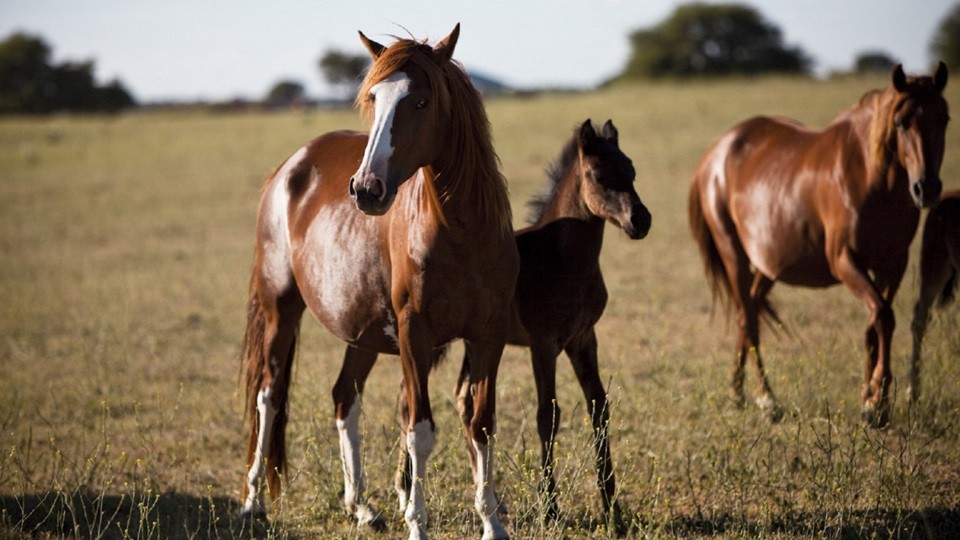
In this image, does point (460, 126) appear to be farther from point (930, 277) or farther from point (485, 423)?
point (930, 277)

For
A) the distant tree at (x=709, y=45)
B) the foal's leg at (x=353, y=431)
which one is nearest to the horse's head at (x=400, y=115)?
the foal's leg at (x=353, y=431)

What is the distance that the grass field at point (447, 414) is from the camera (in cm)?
500

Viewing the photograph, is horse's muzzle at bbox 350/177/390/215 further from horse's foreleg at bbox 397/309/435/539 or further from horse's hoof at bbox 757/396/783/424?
horse's hoof at bbox 757/396/783/424

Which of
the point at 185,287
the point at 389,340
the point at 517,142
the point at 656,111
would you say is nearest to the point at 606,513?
the point at 389,340

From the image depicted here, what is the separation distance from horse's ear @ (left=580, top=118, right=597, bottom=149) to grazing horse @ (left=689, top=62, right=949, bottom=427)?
2.29 m

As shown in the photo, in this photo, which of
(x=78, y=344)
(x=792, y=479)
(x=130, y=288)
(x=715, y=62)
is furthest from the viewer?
(x=715, y=62)

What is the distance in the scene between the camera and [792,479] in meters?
5.55

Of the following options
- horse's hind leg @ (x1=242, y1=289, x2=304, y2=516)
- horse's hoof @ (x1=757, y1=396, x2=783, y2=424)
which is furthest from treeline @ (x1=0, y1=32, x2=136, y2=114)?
horse's hoof @ (x1=757, y1=396, x2=783, y2=424)

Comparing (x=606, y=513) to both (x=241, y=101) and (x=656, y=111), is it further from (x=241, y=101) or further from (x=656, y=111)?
(x=241, y=101)

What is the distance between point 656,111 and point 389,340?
1013 inches

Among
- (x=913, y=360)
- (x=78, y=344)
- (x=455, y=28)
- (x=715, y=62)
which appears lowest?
(x=78, y=344)

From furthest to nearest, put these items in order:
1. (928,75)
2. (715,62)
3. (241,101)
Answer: (715,62) → (241,101) → (928,75)

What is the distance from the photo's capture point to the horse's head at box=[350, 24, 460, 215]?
4105mm

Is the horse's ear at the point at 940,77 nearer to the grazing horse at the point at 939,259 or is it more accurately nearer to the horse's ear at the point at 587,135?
the grazing horse at the point at 939,259
